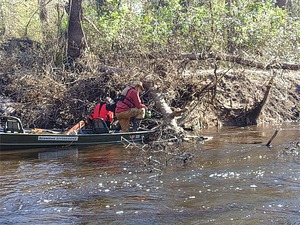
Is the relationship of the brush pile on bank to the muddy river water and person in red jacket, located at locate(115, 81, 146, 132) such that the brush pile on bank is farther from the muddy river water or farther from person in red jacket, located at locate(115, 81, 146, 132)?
the muddy river water

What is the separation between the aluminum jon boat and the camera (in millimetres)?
12609

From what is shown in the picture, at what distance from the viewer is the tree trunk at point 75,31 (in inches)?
701

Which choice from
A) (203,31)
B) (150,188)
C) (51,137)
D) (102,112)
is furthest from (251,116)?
(150,188)

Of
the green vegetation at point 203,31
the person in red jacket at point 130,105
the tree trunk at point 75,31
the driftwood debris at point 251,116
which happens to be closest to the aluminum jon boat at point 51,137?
the person in red jacket at point 130,105

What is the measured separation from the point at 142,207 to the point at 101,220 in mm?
748

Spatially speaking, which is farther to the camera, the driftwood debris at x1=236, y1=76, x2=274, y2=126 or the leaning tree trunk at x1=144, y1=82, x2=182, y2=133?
the driftwood debris at x1=236, y1=76, x2=274, y2=126

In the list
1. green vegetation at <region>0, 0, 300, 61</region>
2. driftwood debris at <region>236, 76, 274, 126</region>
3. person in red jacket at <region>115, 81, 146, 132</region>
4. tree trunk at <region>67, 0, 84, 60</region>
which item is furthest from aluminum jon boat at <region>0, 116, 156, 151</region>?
driftwood debris at <region>236, 76, 274, 126</region>

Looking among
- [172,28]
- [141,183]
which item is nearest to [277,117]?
[172,28]

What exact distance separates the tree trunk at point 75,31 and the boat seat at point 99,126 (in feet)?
15.4

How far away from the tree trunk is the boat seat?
4.70m

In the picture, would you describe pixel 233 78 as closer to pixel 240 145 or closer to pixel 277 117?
pixel 277 117

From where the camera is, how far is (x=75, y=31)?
1794 cm

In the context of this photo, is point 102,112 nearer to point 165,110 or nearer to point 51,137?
point 51,137

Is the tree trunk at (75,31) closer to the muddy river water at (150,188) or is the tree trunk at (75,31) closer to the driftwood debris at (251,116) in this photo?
the muddy river water at (150,188)
